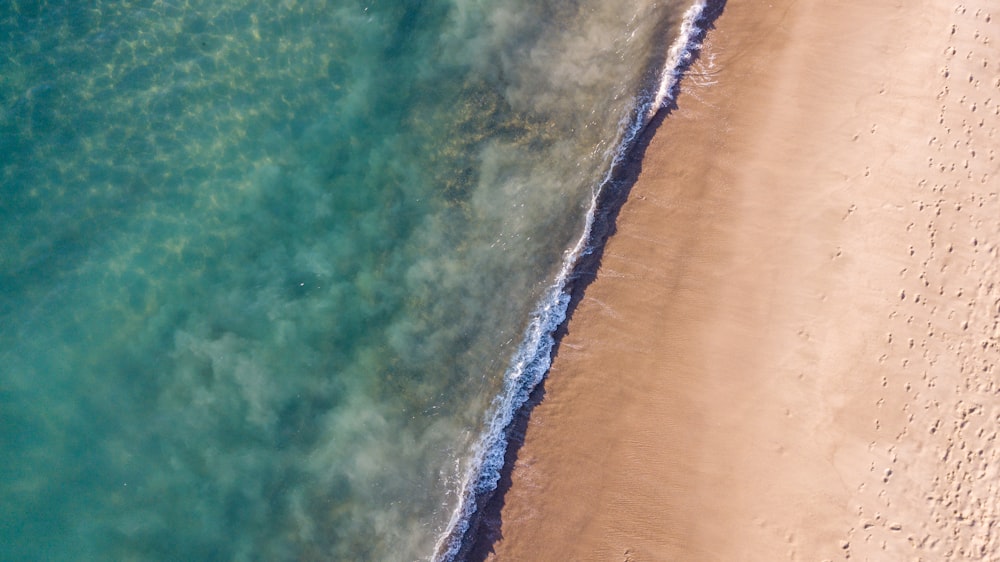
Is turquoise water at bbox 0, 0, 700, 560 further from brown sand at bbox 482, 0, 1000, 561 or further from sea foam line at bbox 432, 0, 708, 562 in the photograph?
brown sand at bbox 482, 0, 1000, 561

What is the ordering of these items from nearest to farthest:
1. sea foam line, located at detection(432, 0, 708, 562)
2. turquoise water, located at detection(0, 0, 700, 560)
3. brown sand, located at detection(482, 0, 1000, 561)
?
brown sand, located at detection(482, 0, 1000, 561)
sea foam line, located at detection(432, 0, 708, 562)
turquoise water, located at detection(0, 0, 700, 560)

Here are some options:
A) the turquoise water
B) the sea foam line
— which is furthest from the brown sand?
the turquoise water

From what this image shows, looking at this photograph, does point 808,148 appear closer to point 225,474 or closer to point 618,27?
point 618,27

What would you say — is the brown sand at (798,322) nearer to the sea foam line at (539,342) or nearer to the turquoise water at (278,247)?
the sea foam line at (539,342)

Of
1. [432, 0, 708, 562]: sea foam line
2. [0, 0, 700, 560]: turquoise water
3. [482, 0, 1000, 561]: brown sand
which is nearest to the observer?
[482, 0, 1000, 561]: brown sand

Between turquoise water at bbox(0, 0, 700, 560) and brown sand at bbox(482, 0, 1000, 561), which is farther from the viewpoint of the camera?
turquoise water at bbox(0, 0, 700, 560)

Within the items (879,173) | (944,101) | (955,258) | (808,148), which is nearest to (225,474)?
(808,148)

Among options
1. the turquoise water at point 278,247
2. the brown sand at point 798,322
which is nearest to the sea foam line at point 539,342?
the turquoise water at point 278,247
